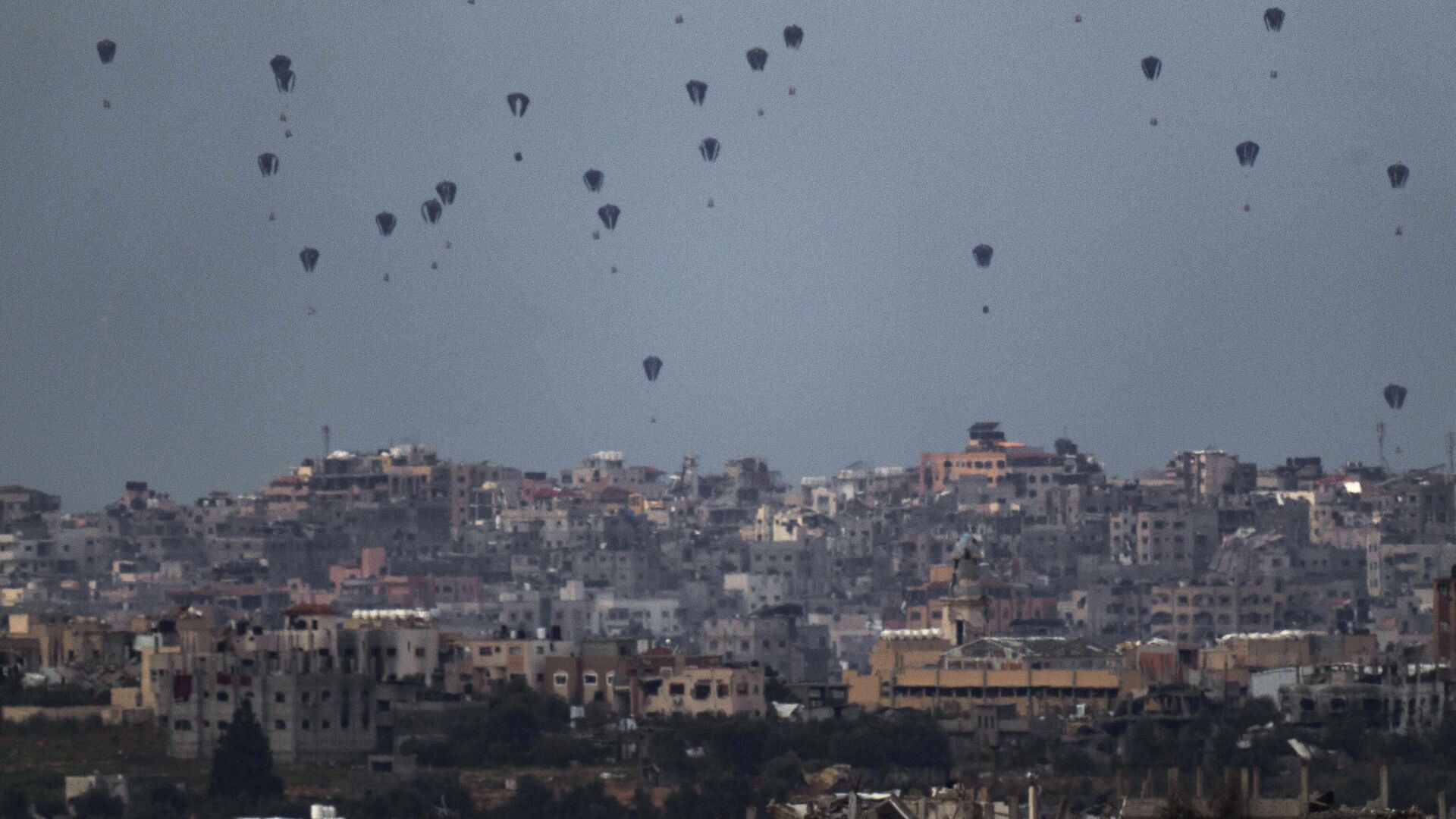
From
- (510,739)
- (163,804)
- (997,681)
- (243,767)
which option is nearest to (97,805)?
(163,804)

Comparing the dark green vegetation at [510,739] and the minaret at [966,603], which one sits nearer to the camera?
the dark green vegetation at [510,739]

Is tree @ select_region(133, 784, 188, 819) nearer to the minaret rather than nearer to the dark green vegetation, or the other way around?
the dark green vegetation

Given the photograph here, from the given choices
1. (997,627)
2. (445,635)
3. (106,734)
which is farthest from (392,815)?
(997,627)

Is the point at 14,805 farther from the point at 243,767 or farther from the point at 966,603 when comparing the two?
the point at 966,603

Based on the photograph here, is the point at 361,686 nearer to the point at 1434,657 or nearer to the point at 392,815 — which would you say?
the point at 392,815

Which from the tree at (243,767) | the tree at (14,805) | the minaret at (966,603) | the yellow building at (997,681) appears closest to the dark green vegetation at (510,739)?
the tree at (243,767)

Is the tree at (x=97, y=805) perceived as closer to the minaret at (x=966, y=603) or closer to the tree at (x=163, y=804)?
the tree at (x=163, y=804)
